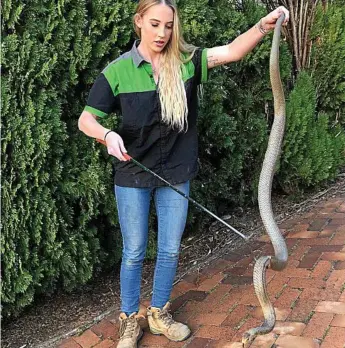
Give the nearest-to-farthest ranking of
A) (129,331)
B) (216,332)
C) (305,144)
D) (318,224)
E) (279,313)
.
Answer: (129,331)
(216,332)
(279,313)
(318,224)
(305,144)

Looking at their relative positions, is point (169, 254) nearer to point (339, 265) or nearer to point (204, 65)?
point (204, 65)

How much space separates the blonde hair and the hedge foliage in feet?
2.40

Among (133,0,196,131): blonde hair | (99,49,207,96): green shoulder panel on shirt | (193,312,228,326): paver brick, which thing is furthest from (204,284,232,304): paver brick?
(99,49,207,96): green shoulder panel on shirt

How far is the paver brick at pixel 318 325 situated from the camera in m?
3.13

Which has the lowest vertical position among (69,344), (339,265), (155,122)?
(69,344)

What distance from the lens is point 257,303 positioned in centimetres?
356

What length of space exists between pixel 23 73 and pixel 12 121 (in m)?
0.30

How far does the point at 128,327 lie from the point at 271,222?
3.42ft

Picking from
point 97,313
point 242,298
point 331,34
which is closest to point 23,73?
point 97,313

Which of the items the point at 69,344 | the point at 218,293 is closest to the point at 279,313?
the point at 218,293

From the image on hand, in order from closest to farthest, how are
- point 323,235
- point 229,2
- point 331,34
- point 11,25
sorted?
point 11,25 → point 323,235 → point 229,2 → point 331,34

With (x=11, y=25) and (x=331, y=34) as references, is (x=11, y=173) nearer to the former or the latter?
(x=11, y=25)

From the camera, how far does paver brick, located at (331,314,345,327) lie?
126 inches

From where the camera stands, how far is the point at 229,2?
4.82 metres
